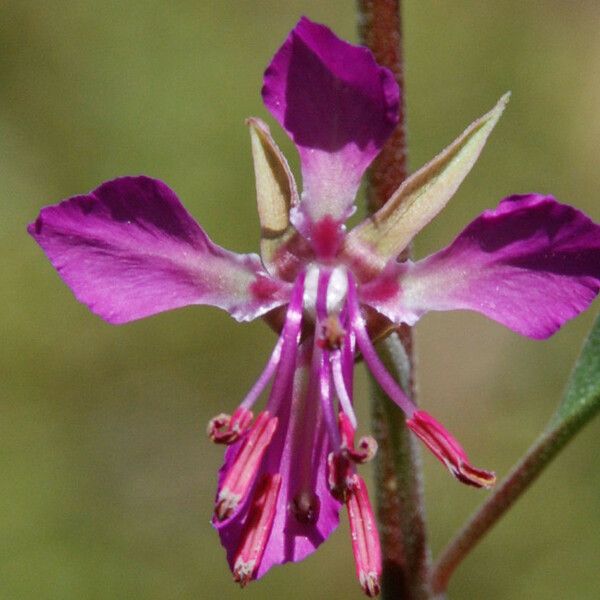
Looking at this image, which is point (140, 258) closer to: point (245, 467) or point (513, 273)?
point (245, 467)

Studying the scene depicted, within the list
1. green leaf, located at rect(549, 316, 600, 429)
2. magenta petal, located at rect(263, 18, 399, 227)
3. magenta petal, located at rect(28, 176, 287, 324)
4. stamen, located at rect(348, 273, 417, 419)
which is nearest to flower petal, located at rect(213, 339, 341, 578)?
stamen, located at rect(348, 273, 417, 419)

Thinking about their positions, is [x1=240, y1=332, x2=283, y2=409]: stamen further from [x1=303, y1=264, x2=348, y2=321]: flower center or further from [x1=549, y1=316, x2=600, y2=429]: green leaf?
[x1=549, y1=316, x2=600, y2=429]: green leaf

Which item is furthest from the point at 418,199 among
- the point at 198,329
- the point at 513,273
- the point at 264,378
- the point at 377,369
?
the point at 198,329

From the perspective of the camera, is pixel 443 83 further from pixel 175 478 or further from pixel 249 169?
pixel 175 478

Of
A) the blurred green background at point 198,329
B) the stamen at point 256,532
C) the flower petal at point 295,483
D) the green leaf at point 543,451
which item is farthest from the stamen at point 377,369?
the blurred green background at point 198,329

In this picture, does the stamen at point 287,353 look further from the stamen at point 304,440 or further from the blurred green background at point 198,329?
the blurred green background at point 198,329

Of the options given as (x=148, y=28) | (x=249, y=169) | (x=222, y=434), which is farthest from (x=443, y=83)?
(x=222, y=434)
